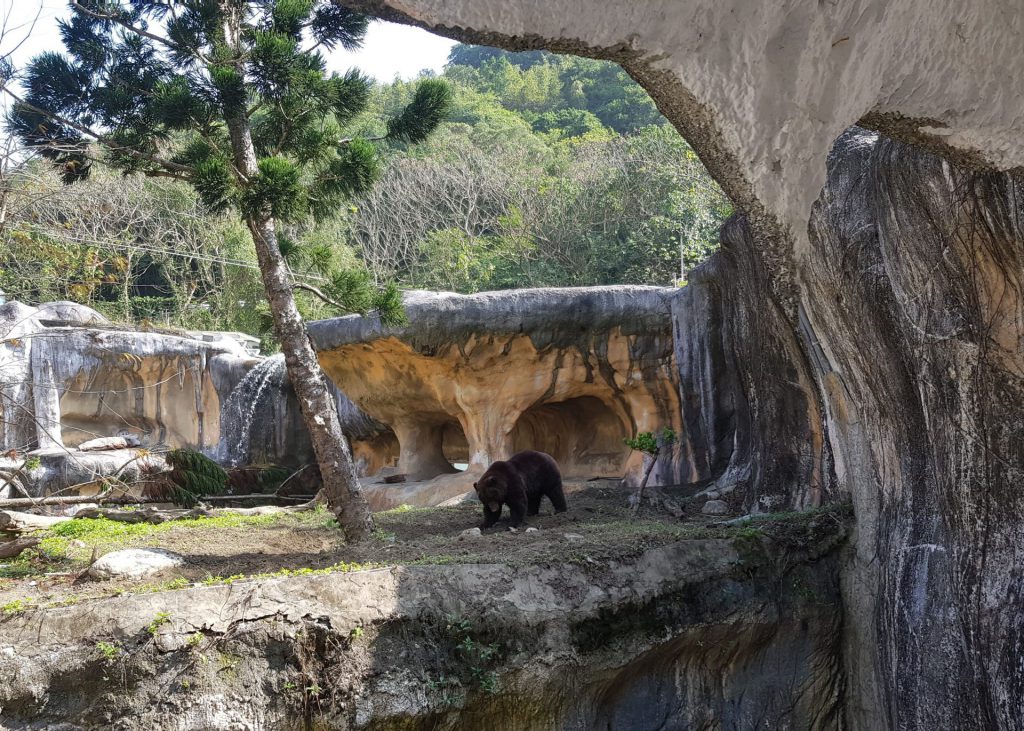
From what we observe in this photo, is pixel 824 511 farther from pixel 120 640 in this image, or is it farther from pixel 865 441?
pixel 120 640

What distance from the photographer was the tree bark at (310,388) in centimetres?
766

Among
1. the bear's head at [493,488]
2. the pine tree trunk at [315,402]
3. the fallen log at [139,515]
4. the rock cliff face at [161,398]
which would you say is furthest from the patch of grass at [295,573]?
the rock cliff face at [161,398]

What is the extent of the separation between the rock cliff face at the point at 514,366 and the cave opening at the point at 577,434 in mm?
28


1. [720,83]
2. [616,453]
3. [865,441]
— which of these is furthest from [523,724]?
[616,453]

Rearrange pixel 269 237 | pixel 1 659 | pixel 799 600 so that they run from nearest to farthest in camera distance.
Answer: pixel 1 659 < pixel 799 600 < pixel 269 237

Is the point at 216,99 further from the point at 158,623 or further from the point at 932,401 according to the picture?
the point at 932,401

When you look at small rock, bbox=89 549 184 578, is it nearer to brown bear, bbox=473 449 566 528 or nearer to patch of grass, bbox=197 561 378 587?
patch of grass, bbox=197 561 378 587

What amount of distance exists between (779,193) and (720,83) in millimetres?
588

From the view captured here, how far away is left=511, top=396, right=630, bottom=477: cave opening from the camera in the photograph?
15555 millimetres

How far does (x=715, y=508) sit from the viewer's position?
356 inches

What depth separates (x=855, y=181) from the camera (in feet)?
17.9

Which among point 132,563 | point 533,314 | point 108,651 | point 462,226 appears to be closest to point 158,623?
point 108,651

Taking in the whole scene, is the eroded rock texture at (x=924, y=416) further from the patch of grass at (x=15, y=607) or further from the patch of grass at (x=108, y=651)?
the patch of grass at (x=15, y=607)

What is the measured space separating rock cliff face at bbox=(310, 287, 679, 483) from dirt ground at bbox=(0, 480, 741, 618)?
341 cm
